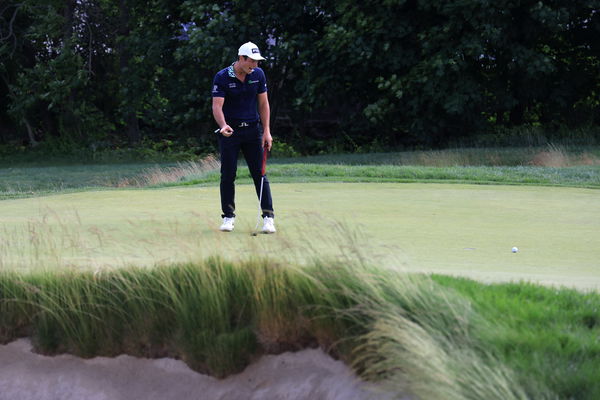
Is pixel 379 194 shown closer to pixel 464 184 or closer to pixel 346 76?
pixel 464 184

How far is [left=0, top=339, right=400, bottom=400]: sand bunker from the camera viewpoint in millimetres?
4504

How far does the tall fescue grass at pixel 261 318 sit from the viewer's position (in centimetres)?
406

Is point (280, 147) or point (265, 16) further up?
point (265, 16)

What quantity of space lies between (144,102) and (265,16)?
21.9 ft

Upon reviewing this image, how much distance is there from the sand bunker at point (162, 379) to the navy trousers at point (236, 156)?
3.16m

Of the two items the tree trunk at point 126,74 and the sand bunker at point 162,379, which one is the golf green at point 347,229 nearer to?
the sand bunker at point 162,379

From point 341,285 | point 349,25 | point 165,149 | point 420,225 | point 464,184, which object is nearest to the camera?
point 341,285

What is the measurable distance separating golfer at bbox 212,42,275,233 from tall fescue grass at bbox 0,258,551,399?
2.66 metres

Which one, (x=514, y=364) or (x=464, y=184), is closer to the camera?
(x=514, y=364)

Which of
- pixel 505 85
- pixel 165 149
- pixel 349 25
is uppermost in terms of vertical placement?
pixel 349 25

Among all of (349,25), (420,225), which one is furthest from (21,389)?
(349,25)

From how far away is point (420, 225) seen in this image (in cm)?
836

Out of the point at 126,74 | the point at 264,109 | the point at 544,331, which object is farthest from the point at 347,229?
the point at 126,74

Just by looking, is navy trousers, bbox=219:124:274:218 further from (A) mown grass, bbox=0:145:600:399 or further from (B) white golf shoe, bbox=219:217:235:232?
(A) mown grass, bbox=0:145:600:399
